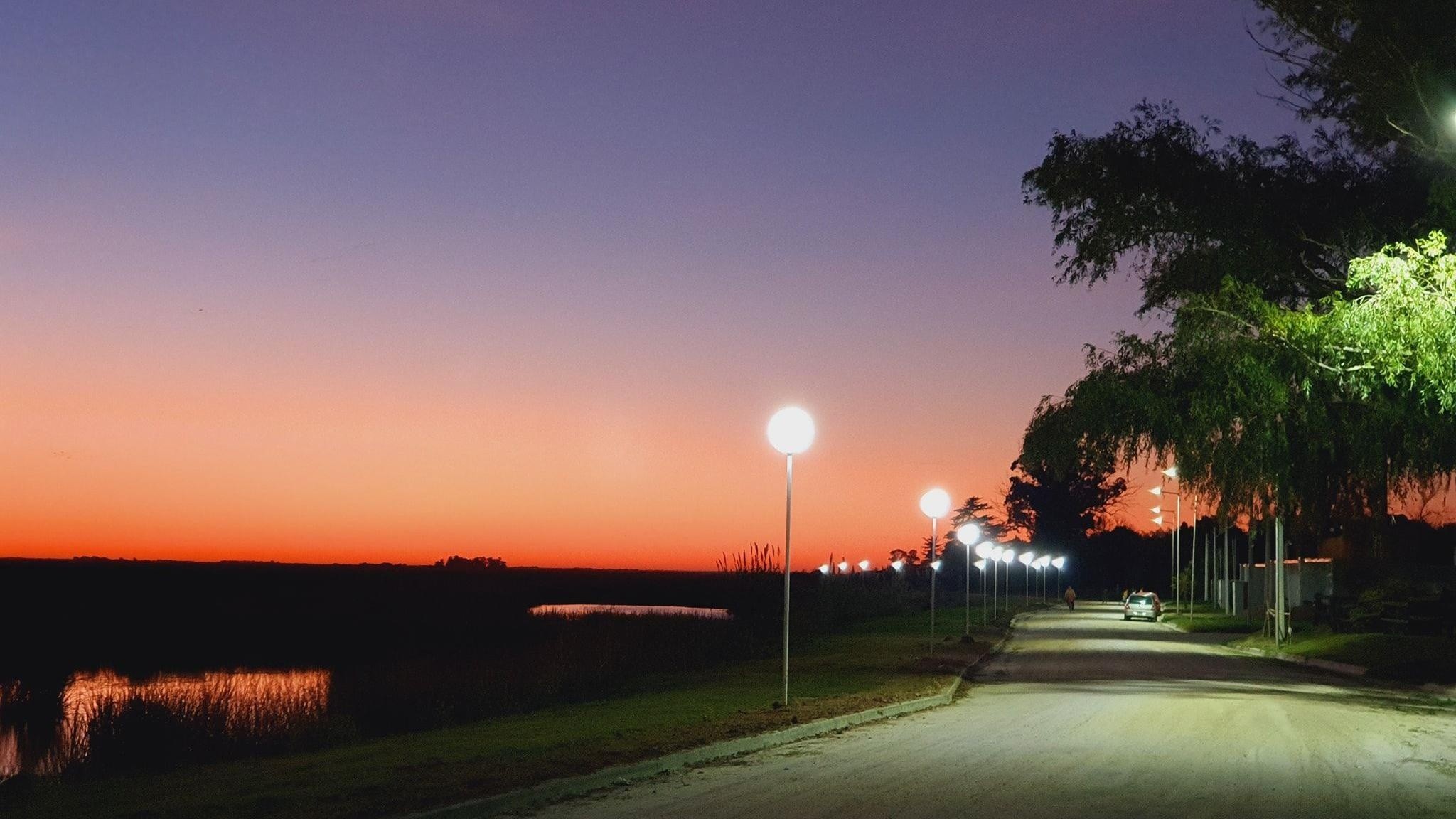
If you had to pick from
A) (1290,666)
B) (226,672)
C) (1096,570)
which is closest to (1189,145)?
(1290,666)

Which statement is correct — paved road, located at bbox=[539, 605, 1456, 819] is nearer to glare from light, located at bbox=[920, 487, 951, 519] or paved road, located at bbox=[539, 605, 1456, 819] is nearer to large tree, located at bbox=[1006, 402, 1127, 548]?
glare from light, located at bbox=[920, 487, 951, 519]

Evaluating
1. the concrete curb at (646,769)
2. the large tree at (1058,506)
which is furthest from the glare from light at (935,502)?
the large tree at (1058,506)

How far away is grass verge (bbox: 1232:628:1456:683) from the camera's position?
92.1 ft

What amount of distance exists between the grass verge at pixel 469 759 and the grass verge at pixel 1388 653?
402 inches

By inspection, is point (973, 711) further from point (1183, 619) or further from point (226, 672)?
point (1183, 619)

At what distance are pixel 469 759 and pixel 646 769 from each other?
1.94 metres

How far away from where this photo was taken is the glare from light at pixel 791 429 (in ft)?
67.5

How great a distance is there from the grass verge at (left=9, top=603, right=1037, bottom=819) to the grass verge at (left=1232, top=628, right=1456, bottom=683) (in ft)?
33.5

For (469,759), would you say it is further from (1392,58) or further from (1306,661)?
(1306,661)

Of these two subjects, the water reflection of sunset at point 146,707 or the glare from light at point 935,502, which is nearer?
the water reflection of sunset at point 146,707

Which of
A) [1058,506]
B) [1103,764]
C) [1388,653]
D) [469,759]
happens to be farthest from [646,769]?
[1058,506]

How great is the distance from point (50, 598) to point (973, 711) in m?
70.4

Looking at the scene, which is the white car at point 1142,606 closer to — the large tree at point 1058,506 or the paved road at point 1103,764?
the paved road at point 1103,764

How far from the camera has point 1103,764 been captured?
13852mm
